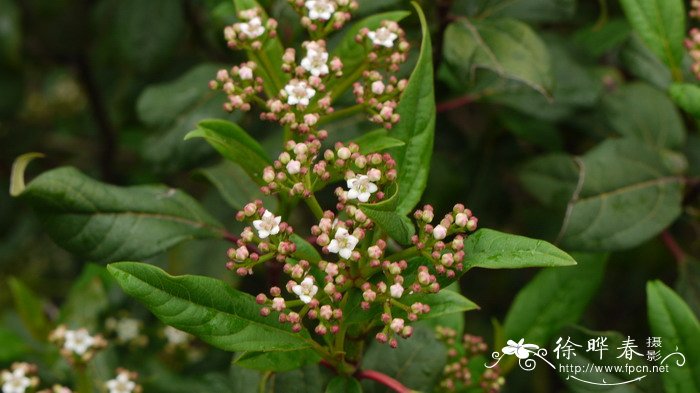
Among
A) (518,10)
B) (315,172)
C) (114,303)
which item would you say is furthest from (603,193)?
(114,303)

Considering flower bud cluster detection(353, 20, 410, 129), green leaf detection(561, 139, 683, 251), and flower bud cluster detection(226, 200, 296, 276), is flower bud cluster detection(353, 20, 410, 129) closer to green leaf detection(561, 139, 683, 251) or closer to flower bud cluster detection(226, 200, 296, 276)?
flower bud cluster detection(226, 200, 296, 276)

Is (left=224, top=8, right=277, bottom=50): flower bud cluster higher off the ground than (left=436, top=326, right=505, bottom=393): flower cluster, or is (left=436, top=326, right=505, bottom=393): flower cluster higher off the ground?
(left=224, top=8, right=277, bottom=50): flower bud cluster

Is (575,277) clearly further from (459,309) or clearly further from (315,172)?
(315,172)

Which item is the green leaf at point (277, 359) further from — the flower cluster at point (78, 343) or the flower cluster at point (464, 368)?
the flower cluster at point (78, 343)

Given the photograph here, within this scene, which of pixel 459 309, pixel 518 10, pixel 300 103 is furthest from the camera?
pixel 518 10

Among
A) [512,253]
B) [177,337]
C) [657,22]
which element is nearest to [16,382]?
[177,337]

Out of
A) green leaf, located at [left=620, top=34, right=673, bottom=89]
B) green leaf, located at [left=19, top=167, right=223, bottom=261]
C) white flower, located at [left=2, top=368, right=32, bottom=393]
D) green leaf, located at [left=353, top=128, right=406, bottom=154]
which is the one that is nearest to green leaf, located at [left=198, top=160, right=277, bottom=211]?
green leaf, located at [left=19, top=167, right=223, bottom=261]

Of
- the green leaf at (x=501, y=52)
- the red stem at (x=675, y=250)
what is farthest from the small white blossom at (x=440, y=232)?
the red stem at (x=675, y=250)
